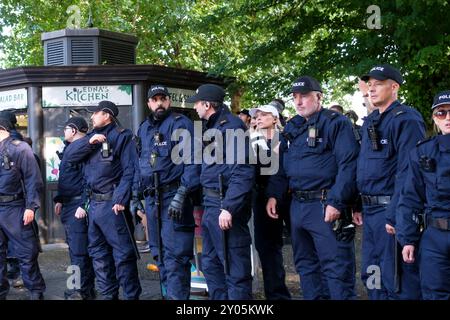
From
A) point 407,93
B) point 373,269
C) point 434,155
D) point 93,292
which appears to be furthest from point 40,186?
point 407,93

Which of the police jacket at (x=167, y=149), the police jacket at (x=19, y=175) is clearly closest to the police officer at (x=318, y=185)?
the police jacket at (x=167, y=149)

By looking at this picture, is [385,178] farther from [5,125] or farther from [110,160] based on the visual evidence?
[5,125]

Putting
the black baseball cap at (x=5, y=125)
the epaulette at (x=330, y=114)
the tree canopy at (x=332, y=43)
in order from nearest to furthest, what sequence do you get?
the epaulette at (x=330, y=114)
the black baseball cap at (x=5, y=125)
the tree canopy at (x=332, y=43)

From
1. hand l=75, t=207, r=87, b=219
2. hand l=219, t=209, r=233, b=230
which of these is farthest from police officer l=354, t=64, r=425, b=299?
hand l=75, t=207, r=87, b=219

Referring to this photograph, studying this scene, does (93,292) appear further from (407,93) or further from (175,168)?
(407,93)

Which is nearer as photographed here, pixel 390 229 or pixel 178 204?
pixel 390 229

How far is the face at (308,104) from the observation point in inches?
223

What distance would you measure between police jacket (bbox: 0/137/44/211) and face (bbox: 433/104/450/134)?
4391 millimetres

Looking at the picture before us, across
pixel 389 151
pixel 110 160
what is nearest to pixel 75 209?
pixel 110 160

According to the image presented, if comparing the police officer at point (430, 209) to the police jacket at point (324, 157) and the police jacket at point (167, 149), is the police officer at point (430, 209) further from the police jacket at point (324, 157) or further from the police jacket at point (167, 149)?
the police jacket at point (167, 149)

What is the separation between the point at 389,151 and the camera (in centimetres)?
495

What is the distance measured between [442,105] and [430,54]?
163 inches

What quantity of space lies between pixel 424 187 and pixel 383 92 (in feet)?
3.12

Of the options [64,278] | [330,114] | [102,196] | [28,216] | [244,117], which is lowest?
[64,278]
